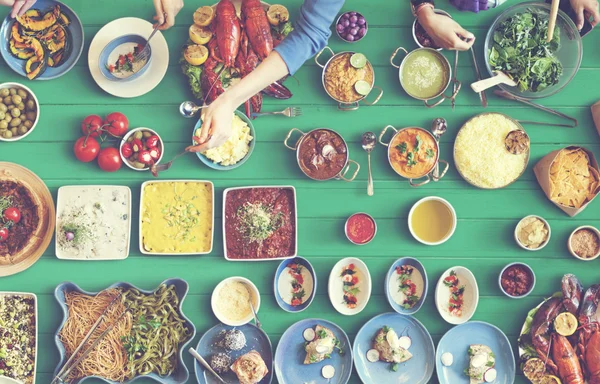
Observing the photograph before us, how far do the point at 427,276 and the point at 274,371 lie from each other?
1.34m

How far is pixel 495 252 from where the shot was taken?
4.11 meters

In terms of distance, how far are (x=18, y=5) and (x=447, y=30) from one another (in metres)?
3.04

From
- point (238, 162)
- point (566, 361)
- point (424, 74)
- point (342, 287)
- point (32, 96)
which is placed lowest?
point (566, 361)

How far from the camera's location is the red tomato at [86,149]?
389 centimetres

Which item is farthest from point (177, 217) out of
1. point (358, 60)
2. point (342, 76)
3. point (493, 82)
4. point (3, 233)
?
→ point (493, 82)

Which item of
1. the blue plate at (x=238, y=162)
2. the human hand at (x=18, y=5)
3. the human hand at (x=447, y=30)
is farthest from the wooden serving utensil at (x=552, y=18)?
the human hand at (x=18, y=5)

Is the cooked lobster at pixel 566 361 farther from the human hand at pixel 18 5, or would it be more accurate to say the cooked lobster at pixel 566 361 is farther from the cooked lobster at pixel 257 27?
the human hand at pixel 18 5

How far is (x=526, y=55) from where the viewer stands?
3.94 meters

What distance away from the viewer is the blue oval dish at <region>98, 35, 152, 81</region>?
392 cm

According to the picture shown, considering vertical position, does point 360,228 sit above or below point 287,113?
below

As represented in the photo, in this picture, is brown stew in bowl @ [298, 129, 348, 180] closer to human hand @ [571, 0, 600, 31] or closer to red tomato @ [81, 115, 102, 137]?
red tomato @ [81, 115, 102, 137]

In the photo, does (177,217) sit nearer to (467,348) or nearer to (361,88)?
(361,88)

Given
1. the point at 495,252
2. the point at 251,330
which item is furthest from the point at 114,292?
the point at 495,252

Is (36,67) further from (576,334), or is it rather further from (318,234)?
(576,334)
